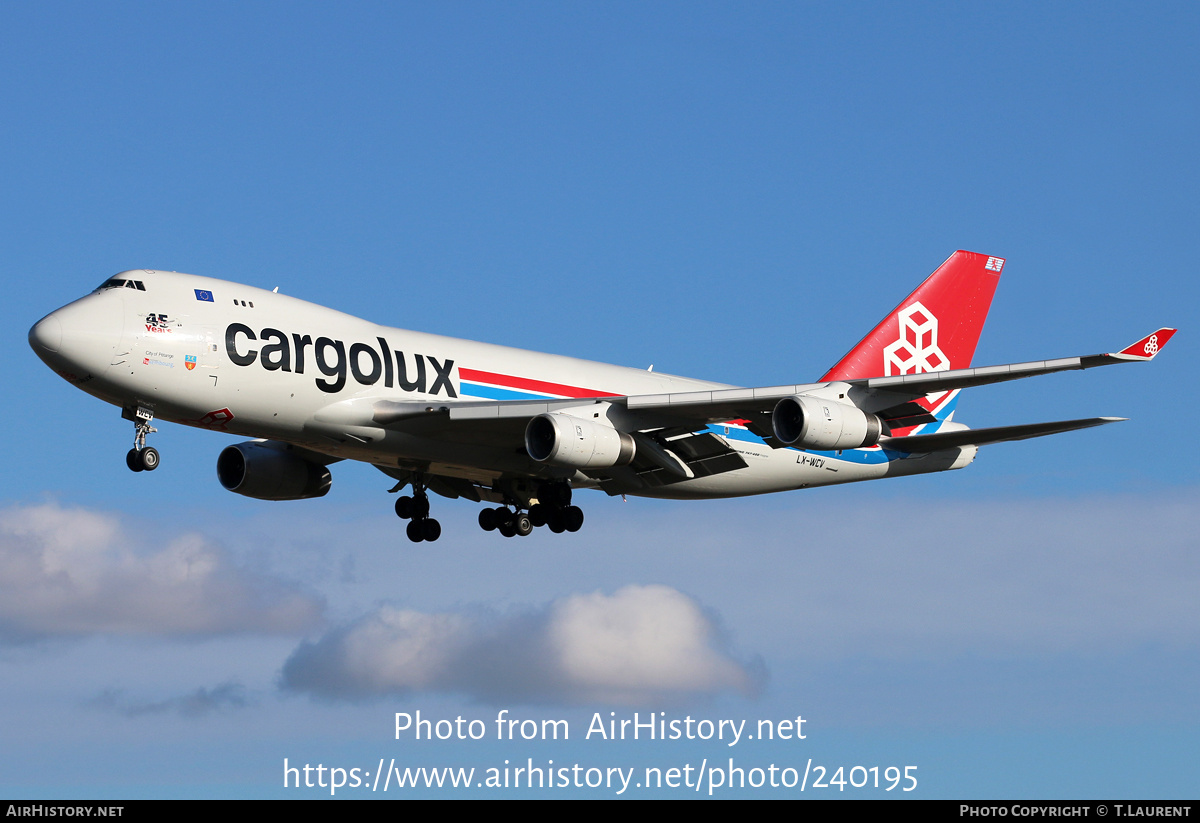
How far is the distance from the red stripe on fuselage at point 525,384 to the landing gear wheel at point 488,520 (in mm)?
4435

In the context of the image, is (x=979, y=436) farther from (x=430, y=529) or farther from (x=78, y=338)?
(x=78, y=338)

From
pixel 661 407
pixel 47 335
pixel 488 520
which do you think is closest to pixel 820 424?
pixel 661 407

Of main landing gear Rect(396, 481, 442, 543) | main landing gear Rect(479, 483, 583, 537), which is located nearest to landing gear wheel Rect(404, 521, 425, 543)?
main landing gear Rect(396, 481, 442, 543)

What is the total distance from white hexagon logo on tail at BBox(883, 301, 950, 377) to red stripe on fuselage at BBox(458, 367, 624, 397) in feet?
32.1

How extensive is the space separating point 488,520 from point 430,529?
6.08 feet

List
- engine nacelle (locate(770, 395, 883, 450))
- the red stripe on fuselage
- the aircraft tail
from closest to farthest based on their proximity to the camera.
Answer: engine nacelle (locate(770, 395, 883, 450)) < the red stripe on fuselage < the aircraft tail

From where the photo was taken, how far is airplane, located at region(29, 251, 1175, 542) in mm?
31844

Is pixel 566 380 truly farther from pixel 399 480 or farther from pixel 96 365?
pixel 96 365

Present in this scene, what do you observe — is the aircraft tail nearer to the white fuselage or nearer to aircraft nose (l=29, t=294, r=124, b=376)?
the white fuselage

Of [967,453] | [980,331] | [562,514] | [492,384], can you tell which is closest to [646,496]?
[562,514]

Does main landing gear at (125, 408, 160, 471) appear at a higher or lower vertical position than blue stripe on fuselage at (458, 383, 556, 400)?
lower

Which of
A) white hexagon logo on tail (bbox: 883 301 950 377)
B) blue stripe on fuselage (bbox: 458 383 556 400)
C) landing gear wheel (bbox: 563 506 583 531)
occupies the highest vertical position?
white hexagon logo on tail (bbox: 883 301 950 377)
